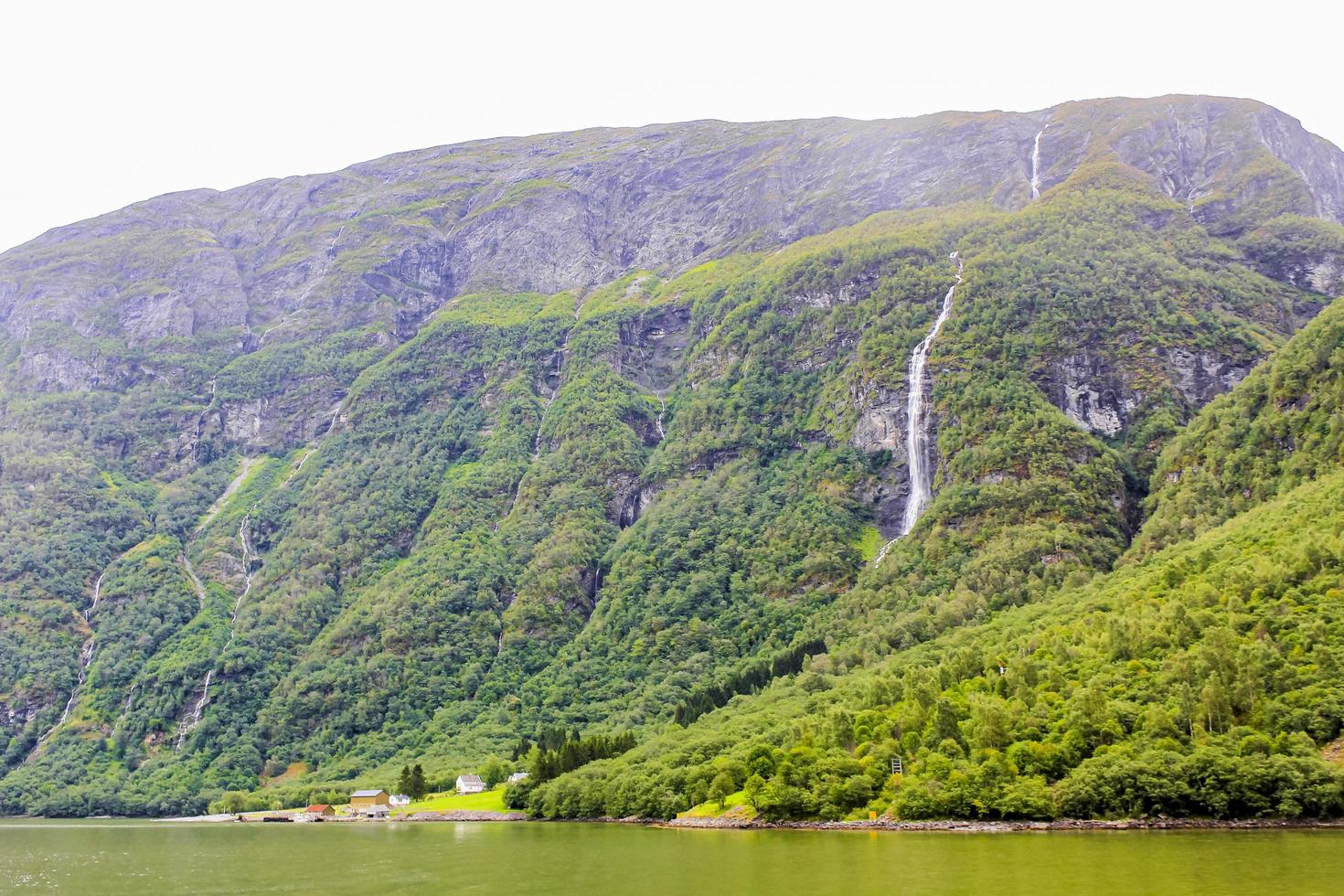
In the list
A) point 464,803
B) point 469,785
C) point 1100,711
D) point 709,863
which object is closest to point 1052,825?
point 1100,711

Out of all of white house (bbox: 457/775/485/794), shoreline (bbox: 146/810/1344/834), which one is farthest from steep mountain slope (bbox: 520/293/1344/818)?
white house (bbox: 457/775/485/794)

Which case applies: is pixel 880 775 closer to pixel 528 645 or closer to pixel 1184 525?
pixel 1184 525

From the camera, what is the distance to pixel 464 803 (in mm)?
135250

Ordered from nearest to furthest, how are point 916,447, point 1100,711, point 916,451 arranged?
1. point 1100,711
2. point 916,451
3. point 916,447

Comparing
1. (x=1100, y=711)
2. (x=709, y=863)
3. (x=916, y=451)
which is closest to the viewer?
(x=709, y=863)

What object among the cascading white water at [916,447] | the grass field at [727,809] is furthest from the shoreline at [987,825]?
the cascading white water at [916,447]

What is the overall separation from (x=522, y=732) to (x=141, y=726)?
74.3 metres

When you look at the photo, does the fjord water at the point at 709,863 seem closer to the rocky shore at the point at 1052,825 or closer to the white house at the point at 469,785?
the rocky shore at the point at 1052,825

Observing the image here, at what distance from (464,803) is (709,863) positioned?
81449 millimetres

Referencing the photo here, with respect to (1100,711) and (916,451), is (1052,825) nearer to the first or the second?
(1100,711)

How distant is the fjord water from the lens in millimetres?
49500

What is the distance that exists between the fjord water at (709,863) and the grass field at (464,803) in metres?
34.4

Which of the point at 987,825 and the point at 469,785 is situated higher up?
the point at 987,825

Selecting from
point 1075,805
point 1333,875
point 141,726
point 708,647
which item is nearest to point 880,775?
point 1075,805
